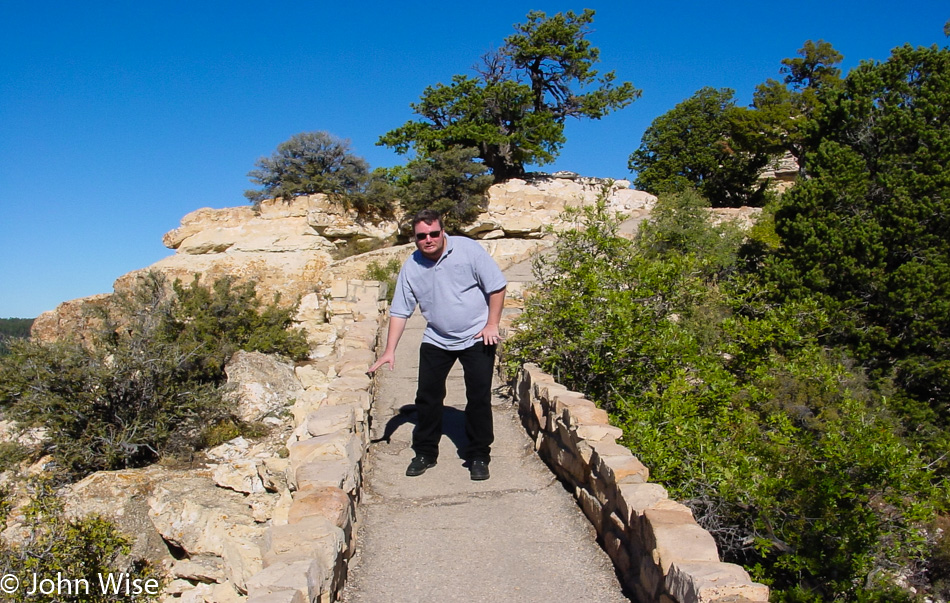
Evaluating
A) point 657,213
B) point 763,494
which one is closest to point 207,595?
point 763,494

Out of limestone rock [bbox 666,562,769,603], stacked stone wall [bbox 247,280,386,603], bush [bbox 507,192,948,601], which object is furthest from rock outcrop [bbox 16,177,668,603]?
bush [bbox 507,192,948,601]

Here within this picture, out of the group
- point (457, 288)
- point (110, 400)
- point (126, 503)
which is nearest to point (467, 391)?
point (457, 288)

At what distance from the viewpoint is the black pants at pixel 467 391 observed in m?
4.74

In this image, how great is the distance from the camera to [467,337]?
470 cm

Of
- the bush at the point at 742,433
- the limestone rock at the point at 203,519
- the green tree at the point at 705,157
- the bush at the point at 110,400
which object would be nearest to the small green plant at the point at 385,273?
the bush at the point at 110,400

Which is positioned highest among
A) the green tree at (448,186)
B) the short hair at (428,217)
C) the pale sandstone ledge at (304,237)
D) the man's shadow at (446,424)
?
the green tree at (448,186)

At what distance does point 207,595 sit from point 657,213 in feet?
55.0

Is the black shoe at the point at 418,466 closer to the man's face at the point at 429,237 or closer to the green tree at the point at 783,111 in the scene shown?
the man's face at the point at 429,237

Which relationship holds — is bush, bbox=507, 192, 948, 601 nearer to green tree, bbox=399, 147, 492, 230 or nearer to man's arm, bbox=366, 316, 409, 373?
man's arm, bbox=366, 316, 409, 373

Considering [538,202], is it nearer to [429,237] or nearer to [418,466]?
[418,466]

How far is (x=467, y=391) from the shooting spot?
4871 mm

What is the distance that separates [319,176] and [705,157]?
18825 millimetres

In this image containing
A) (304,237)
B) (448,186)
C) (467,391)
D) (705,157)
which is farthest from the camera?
(705,157)

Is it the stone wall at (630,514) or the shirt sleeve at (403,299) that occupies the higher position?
the shirt sleeve at (403,299)
